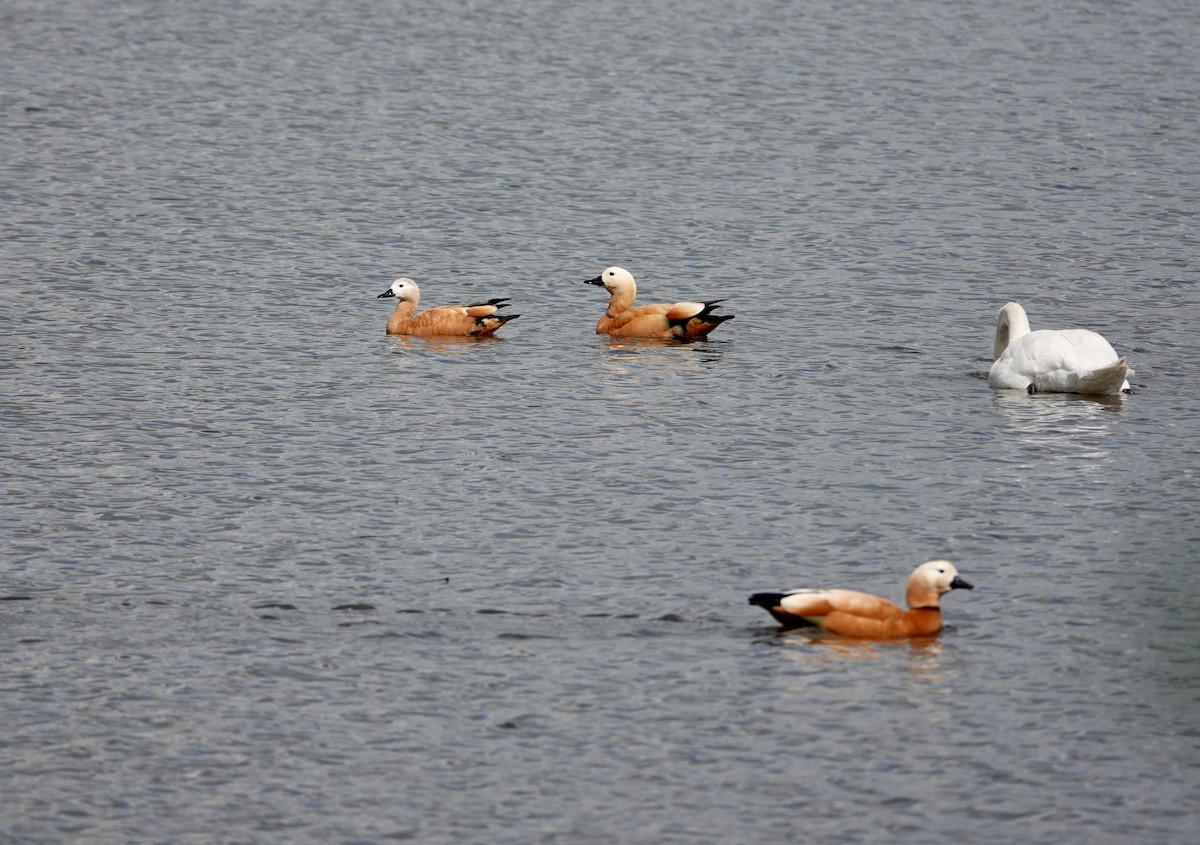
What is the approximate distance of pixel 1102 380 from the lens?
19312mm

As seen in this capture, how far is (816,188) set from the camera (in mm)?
29297

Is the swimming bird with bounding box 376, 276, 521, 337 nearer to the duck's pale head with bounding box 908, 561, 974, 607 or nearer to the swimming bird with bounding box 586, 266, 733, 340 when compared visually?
the swimming bird with bounding box 586, 266, 733, 340

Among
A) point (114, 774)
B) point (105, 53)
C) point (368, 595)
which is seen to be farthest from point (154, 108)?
point (114, 774)

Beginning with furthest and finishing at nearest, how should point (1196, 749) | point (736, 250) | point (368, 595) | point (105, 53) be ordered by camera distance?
point (105, 53) < point (736, 250) < point (368, 595) < point (1196, 749)

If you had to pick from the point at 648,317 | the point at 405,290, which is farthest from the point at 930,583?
the point at 405,290

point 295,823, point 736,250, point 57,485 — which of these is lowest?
point 295,823

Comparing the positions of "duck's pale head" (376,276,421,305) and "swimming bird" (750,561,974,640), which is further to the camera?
"duck's pale head" (376,276,421,305)

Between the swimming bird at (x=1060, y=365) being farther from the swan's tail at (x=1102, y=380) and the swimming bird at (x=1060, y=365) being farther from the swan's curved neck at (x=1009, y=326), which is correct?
the swan's curved neck at (x=1009, y=326)

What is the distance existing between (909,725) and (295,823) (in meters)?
3.78

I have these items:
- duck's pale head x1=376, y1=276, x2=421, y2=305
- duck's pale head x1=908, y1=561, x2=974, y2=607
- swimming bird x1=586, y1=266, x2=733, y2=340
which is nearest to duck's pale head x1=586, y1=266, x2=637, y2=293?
swimming bird x1=586, y1=266, x2=733, y2=340

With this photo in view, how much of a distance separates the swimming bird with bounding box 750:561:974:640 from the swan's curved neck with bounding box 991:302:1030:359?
747cm

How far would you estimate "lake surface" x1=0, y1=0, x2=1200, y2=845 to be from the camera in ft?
38.0

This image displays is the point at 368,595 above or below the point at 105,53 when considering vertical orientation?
below

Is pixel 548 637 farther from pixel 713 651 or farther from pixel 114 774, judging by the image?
pixel 114 774
